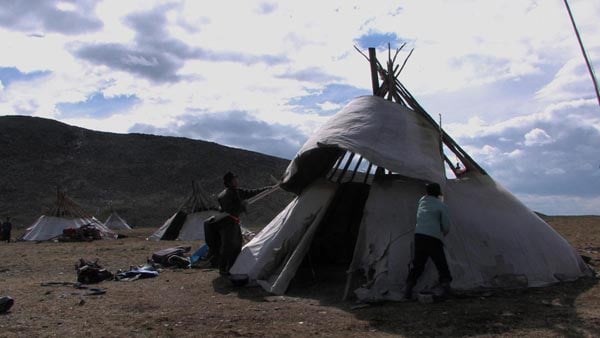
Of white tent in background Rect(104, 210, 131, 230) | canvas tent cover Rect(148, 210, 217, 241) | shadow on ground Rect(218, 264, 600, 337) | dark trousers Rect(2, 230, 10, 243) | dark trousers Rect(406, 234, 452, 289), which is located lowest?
shadow on ground Rect(218, 264, 600, 337)

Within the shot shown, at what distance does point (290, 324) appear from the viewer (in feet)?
19.6

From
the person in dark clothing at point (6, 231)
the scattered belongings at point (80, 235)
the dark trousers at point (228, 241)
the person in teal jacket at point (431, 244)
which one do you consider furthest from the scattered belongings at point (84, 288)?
the person in dark clothing at point (6, 231)

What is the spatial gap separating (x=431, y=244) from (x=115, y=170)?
51.7m

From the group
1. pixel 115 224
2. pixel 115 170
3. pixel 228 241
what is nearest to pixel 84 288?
pixel 228 241

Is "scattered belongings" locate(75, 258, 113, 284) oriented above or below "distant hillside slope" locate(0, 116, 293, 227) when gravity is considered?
below

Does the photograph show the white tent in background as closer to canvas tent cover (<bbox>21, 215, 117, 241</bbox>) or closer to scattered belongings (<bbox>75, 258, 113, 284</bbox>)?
canvas tent cover (<bbox>21, 215, 117, 241</bbox>)

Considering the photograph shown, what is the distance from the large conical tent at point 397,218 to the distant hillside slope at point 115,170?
3172 centimetres

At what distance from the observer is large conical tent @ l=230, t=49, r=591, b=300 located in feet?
24.1

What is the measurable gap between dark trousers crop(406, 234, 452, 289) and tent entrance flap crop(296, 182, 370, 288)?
2883mm

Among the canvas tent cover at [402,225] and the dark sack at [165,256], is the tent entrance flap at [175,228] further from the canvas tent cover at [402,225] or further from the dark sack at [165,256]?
the canvas tent cover at [402,225]

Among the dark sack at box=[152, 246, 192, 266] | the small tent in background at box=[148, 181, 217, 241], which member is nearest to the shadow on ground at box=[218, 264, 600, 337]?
the dark sack at box=[152, 246, 192, 266]

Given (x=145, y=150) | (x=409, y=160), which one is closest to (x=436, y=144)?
(x=409, y=160)

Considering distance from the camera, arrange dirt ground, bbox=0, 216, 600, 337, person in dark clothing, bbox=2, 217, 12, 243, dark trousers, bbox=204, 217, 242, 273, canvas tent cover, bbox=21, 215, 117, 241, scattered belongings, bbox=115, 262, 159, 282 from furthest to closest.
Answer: person in dark clothing, bbox=2, 217, 12, 243 → canvas tent cover, bbox=21, 215, 117, 241 → scattered belongings, bbox=115, 262, 159, 282 → dark trousers, bbox=204, 217, 242, 273 → dirt ground, bbox=0, 216, 600, 337

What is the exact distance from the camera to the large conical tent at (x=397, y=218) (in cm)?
736
